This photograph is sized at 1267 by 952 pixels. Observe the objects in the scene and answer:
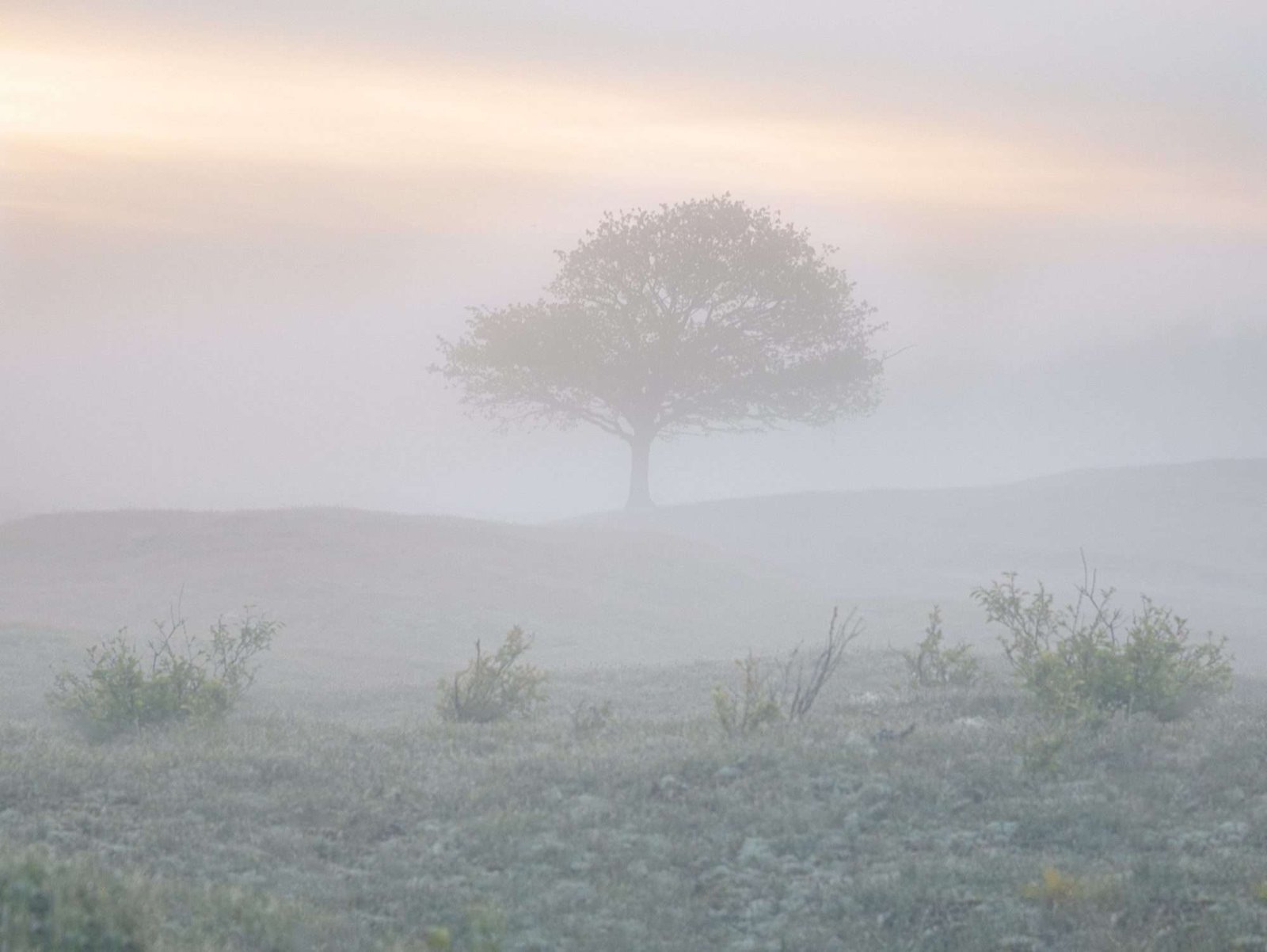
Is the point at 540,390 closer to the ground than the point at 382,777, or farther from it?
farther from it

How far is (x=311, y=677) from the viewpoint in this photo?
855 inches

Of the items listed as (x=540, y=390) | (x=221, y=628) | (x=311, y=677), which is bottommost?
(x=311, y=677)

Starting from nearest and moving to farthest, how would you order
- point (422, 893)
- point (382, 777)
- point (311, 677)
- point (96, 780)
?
point (422, 893) < point (96, 780) < point (382, 777) < point (311, 677)

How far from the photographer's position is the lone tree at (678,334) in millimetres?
45219

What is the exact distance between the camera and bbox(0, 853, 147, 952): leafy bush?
15.2ft

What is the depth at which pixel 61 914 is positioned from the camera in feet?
15.7

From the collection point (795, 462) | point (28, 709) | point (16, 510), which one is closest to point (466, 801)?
point (28, 709)

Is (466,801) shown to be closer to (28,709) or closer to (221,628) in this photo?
(221,628)

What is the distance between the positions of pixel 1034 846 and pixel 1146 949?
4.63 feet

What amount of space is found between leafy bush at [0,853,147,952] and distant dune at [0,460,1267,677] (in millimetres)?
17797

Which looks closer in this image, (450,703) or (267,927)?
(267,927)

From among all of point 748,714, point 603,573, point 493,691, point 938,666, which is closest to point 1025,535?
point 603,573

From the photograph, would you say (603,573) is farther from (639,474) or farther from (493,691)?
(493,691)

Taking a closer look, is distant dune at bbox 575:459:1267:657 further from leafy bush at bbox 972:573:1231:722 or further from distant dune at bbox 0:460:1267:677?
leafy bush at bbox 972:573:1231:722
